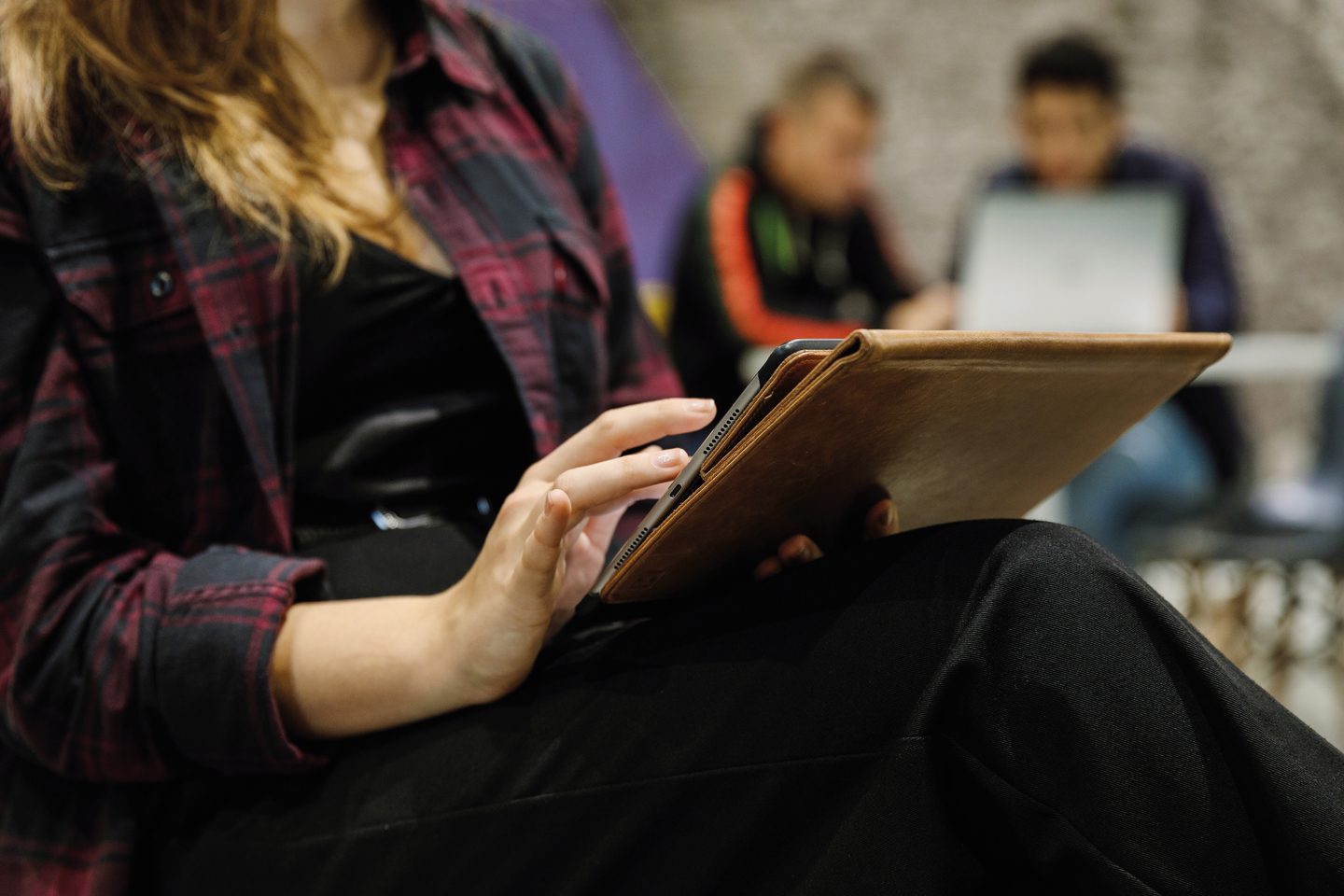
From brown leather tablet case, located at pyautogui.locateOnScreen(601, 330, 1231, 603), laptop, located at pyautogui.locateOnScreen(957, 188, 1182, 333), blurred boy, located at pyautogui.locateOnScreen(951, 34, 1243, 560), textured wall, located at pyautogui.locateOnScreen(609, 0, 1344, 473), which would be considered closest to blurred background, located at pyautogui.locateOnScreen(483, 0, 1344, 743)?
textured wall, located at pyautogui.locateOnScreen(609, 0, 1344, 473)

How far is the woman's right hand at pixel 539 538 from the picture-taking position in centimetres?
66

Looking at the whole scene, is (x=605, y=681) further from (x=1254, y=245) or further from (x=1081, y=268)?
(x=1254, y=245)

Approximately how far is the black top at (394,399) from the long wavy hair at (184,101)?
4 cm

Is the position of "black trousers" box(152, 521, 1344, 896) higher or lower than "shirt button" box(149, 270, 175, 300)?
lower

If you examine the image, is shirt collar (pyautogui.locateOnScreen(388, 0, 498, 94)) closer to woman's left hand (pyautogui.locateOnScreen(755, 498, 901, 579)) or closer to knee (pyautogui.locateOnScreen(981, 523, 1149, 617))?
woman's left hand (pyautogui.locateOnScreen(755, 498, 901, 579))

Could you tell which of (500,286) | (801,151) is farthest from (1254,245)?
(500,286)

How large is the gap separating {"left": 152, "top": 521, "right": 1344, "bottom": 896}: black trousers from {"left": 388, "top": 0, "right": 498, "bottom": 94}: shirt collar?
50 centimetres

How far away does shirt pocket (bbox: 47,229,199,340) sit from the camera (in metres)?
0.78

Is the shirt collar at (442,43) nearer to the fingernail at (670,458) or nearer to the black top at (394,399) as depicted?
the black top at (394,399)

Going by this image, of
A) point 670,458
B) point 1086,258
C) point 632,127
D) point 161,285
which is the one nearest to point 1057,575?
point 670,458

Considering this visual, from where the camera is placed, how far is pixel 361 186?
928 millimetres

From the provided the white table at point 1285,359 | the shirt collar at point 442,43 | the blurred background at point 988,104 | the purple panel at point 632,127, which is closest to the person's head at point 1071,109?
the white table at point 1285,359

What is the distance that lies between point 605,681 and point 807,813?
13cm

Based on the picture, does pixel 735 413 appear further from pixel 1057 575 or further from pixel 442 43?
pixel 442 43
